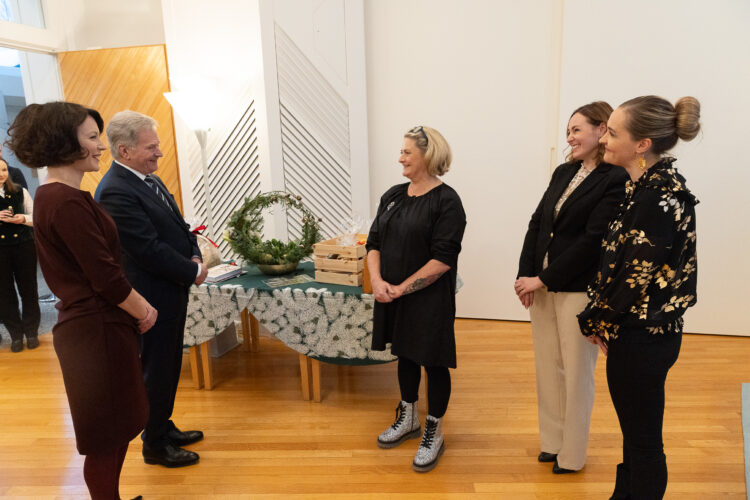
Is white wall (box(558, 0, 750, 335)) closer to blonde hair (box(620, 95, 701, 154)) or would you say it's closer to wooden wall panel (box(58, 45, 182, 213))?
blonde hair (box(620, 95, 701, 154))

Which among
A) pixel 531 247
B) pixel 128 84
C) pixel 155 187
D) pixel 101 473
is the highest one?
pixel 128 84

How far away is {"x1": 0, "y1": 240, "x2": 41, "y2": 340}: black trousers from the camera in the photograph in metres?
→ 3.93

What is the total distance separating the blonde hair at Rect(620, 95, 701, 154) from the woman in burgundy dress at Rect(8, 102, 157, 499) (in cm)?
172

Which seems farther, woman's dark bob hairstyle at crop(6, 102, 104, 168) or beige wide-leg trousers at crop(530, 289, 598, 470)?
beige wide-leg trousers at crop(530, 289, 598, 470)

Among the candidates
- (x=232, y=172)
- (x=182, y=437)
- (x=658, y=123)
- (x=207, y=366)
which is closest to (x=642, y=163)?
(x=658, y=123)

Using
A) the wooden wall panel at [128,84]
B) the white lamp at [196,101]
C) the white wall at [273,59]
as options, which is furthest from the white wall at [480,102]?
the wooden wall panel at [128,84]

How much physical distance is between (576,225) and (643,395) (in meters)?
0.68

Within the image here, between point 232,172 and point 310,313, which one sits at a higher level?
point 232,172

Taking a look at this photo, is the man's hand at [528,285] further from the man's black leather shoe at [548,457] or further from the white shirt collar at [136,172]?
the white shirt collar at [136,172]

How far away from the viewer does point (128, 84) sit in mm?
4281

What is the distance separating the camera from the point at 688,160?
3.72m

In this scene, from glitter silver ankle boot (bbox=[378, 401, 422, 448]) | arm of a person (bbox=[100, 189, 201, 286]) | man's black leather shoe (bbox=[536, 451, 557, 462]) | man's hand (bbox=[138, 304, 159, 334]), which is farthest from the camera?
glitter silver ankle boot (bbox=[378, 401, 422, 448])

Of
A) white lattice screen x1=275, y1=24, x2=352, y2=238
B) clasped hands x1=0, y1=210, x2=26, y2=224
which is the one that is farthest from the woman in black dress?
clasped hands x1=0, y1=210, x2=26, y2=224

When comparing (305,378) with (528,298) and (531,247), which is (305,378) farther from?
(531,247)
